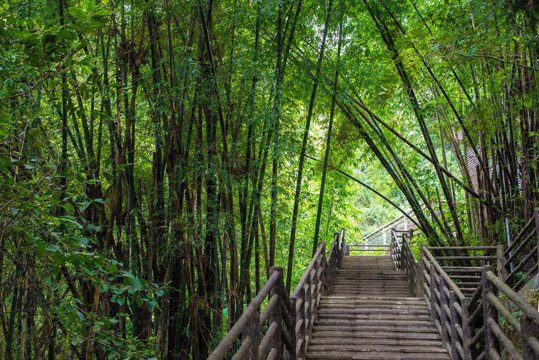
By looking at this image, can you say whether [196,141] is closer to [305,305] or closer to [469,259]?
[305,305]

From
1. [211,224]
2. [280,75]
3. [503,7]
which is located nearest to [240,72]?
[280,75]

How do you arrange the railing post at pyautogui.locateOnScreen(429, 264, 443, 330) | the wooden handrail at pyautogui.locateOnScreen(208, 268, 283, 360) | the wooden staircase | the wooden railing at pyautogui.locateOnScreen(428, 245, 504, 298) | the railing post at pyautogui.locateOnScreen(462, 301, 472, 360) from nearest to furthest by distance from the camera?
1. the wooden handrail at pyautogui.locateOnScreen(208, 268, 283, 360)
2. the railing post at pyautogui.locateOnScreen(462, 301, 472, 360)
3. the wooden staircase
4. the railing post at pyautogui.locateOnScreen(429, 264, 443, 330)
5. the wooden railing at pyautogui.locateOnScreen(428, 245, 504, 298)

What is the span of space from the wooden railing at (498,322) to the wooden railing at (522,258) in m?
0.92

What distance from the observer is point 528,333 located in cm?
255

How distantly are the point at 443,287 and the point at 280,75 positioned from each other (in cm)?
250

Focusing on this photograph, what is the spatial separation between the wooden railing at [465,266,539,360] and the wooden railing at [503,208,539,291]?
925 mm

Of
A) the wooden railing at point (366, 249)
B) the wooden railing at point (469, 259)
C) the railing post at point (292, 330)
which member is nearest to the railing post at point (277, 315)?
the railing post at point (292, 330)

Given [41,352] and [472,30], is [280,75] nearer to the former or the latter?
[472,30]

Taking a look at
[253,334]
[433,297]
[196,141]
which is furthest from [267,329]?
[433,297]

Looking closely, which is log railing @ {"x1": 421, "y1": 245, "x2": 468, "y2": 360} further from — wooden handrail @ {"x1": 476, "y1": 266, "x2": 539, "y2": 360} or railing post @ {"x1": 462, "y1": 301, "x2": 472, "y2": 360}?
wooden handrail @ {"x1": 476, "y1": 266, "x2": 539, "y2": 360}

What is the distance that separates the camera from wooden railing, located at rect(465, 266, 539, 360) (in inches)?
99.4

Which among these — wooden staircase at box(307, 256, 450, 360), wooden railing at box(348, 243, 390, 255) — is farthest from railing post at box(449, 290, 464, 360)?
wooden railing at box(348, 243, 390, 255)

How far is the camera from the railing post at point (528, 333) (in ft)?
8.23

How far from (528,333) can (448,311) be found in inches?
79.4
